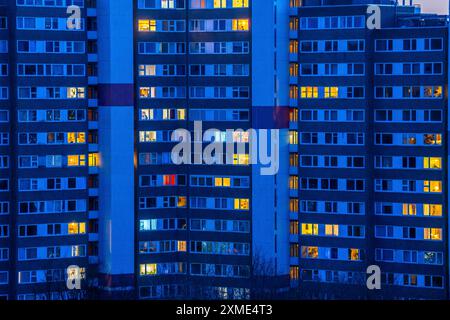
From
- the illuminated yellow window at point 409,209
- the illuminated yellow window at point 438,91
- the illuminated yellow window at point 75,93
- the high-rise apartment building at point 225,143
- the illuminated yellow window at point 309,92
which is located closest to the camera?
the illuminated yellow window at point 438,91

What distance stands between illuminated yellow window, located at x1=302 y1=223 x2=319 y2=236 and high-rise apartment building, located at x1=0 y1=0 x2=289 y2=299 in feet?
5.83

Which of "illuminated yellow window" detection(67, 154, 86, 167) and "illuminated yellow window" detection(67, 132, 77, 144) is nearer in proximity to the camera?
"illuminated yellow window" detection(67, 132, 77, 144)

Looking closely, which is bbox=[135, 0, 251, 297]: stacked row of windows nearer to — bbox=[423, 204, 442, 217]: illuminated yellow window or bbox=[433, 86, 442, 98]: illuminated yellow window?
bbox=[423, 204, 442, 217]: illuminated yellow window

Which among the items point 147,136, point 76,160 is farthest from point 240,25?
point 76,160

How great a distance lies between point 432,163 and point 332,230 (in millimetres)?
7858

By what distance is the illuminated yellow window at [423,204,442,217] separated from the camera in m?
56.6

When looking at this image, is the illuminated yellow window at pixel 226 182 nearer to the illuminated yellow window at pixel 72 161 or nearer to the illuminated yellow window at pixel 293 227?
the illuminated yellow window at pixel 293 227

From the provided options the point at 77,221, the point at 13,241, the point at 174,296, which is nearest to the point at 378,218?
the point at 174,296

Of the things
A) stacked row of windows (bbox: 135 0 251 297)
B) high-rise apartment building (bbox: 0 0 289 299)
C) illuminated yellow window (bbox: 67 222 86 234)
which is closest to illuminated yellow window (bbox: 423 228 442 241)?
high-rise apartment building (bbox: 0 0 289 299)

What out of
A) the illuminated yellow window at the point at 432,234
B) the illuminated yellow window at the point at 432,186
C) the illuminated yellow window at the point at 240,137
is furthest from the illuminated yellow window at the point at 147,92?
the illuminated yellow window at the point at 432,234

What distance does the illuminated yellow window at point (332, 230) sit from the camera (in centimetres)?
5822

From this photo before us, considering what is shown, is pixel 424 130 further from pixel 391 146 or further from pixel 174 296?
pixel 174 296

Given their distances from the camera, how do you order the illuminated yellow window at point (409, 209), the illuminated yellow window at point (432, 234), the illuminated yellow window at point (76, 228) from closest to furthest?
the illuminated yellow window at point (432, 234)
the illuminated yellow window at point (409, 209)
the illuminated yellow window at point (76, 228)

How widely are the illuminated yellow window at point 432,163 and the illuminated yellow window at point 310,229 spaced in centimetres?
817
